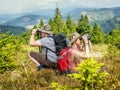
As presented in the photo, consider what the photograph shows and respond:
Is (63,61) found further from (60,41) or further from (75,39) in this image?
(75,39)

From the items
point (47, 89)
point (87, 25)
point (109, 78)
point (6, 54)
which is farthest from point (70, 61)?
point (87, 25)

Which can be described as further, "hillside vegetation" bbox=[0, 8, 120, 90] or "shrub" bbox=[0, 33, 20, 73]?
"shrub" bbox=[0, 33, 20, 73]

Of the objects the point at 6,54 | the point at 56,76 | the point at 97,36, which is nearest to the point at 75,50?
the point at 56,76

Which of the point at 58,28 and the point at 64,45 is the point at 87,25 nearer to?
the point at 58,28

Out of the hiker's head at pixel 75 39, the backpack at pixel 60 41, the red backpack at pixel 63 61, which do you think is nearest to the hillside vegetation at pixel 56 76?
the red backpack at pixel 63 61

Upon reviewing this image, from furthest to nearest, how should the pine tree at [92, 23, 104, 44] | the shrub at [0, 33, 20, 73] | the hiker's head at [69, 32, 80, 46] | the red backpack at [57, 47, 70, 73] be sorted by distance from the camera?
1. the pine tree at [92, 23, 104, 44]
2. the shrub at [0, 33, 20, 73]
3. the red backpack at [57, 47, 70, 73]
4. the hiker's head at [69, 32, 80, 46]

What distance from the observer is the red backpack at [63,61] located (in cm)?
809

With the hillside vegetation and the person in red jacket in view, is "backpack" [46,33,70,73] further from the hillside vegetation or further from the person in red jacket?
the hillside vegetation

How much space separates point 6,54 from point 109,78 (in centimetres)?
646

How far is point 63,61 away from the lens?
8219mm

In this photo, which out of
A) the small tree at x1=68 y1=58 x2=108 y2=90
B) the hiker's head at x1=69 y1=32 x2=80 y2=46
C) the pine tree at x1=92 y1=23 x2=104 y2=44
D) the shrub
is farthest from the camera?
the pine tree at x1=92 y1=23 x2=104 y2=44

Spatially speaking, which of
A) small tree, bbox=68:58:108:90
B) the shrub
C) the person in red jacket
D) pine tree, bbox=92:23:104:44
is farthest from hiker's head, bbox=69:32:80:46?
pine tree, bbox=92:23:104:44

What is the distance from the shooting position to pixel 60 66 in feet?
27.5

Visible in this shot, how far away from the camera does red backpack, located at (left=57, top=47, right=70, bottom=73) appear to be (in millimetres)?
8086
